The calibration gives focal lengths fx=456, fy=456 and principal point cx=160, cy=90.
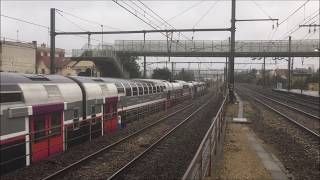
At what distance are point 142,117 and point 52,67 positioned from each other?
9.81m

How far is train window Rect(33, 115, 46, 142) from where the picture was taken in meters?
14.0

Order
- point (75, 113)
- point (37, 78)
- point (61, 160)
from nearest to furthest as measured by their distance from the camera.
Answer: point (61, 160) → point (37, 78) → point (75, 113)

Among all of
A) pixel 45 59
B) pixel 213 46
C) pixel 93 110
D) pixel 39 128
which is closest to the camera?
pixel 39 128

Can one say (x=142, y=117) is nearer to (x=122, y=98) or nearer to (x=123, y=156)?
(x=122, y=98)

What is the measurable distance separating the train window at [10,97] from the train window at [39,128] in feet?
3.70

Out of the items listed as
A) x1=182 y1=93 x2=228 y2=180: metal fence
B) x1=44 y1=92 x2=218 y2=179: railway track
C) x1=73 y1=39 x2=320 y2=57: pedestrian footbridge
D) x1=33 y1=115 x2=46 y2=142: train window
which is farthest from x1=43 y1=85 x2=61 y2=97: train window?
x1=73 y1=39 x2=320 y2=57: pedestrian footbridge

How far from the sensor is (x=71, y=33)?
38.1m

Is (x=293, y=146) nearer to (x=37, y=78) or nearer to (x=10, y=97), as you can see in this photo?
(x=37, y=78)

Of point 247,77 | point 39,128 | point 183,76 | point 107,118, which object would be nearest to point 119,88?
point 107,118

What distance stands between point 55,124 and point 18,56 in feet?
162

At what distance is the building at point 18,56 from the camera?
57.0m

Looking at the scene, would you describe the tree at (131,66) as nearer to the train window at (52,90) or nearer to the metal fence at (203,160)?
the train window at (52,90)

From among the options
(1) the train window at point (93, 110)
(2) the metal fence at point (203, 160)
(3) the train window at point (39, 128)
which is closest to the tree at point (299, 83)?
(1) the train window at point (93, 110)

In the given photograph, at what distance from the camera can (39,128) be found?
14266 millimetres
